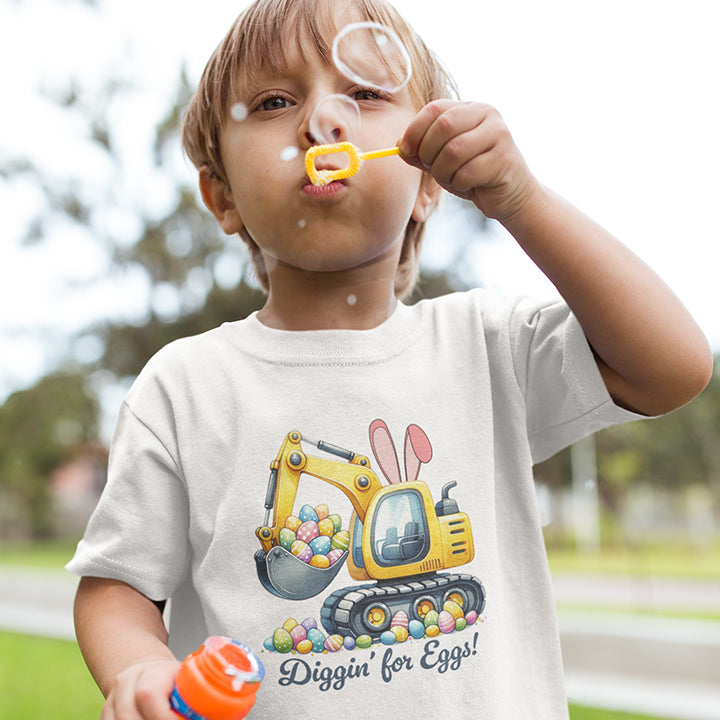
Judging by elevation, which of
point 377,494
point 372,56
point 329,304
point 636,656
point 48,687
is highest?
point 372,56

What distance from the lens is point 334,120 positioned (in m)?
0.66

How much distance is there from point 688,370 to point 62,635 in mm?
4215

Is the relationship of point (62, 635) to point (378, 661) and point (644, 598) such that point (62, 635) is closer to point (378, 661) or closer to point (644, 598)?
point (378, 661)

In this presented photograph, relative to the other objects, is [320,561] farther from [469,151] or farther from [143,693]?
[469,151]

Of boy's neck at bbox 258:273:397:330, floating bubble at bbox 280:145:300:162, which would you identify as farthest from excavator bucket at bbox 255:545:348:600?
floating bubble at bbox 280:145:300:162

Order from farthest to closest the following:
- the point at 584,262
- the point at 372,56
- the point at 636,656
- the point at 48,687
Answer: the point at 636,656, the point at 48,687, the point at 372,56, the point at 584,262

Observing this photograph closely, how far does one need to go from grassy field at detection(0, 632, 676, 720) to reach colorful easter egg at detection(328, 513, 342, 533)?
1971 millimetres

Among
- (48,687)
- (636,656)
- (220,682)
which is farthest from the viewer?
(636,656)

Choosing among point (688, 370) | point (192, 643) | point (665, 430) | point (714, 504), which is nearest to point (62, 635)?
point (192, 643)

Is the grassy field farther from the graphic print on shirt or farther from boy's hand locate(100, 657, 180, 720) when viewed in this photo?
boy's hand locate(100, 657, 180, 720)

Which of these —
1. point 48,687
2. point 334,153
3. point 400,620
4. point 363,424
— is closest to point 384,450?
point 363,424

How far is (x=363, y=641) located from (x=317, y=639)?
35mm

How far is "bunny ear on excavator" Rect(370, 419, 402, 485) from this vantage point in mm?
687

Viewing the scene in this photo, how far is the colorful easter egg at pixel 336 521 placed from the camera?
67 centimetres
